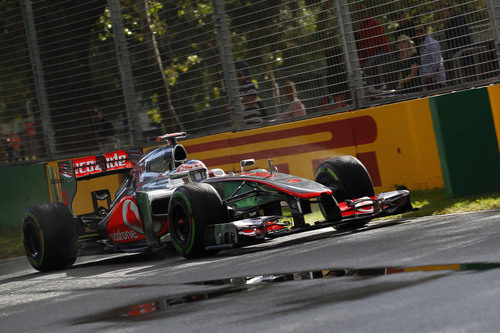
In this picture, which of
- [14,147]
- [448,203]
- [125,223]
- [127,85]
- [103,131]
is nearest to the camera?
[448,203]

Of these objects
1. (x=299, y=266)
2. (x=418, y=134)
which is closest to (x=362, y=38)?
(x=418, y=134)

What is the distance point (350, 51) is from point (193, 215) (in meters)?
4.10

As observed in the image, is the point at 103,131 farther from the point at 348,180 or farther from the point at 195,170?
the point at 348,180

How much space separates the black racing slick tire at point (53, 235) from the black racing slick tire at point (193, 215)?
1662mm

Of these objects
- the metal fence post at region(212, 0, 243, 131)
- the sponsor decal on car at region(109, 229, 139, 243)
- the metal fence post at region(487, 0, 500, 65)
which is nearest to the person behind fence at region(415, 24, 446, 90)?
the metal fence post at region(487, 0, 500, 65)

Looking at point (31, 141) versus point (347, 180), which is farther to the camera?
point (31, 141)

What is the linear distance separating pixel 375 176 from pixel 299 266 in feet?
14.7

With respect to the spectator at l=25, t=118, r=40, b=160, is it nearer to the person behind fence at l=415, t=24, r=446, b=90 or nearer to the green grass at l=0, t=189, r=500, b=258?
the green grass at l=0, t=189, r=500, b=258

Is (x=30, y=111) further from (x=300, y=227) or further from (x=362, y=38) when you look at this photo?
(x=300, y=227)

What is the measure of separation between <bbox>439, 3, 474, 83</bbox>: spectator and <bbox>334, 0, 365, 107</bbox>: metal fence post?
4.27ft

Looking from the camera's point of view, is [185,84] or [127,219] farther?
[185,84]

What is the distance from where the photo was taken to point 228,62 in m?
12.7

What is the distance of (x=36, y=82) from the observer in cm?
1509

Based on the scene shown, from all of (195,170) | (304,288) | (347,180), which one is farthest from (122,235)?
(304,288)
